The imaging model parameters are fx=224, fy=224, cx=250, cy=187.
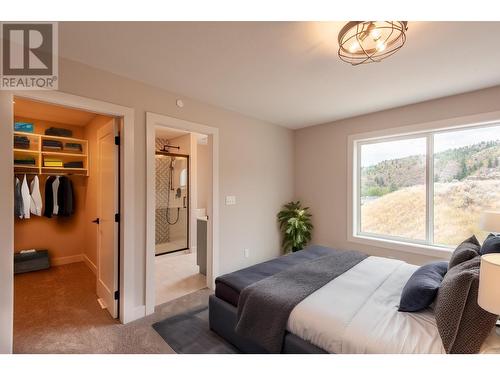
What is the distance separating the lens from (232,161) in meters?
3.40

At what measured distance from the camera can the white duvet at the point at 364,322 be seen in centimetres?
123

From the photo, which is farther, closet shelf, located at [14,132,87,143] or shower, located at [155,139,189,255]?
shower, located at [155,139,189,255]

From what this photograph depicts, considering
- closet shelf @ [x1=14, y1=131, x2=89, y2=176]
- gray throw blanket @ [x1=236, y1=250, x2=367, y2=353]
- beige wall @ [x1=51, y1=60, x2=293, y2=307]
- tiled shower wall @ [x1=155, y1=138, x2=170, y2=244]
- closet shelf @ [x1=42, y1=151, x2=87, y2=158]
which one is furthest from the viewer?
tiled shower wall @ [x1=155, y1=138, x2=170, y2=244]

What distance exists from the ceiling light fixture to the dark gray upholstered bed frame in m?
2.06

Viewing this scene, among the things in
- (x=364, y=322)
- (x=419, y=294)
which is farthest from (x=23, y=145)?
(x=419, y=294)

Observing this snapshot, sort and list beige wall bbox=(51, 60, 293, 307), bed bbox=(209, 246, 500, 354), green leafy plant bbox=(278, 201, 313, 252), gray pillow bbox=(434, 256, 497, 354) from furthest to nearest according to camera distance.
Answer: green leafy plant bbox=(278, 201, 313, 252) < beige wall bbox=(51, 60, 293, 307) < bed bbox=(209, 246, 500, 354) < gray pillow bbox=(434, 256, 497, 354)

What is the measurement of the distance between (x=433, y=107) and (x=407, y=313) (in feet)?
8.86

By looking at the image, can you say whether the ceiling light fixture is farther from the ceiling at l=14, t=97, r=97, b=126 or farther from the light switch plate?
the ceiling at l=14, t=97, r=97, b=126

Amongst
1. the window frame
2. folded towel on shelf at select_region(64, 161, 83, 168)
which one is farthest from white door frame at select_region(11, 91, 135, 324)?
the window frame

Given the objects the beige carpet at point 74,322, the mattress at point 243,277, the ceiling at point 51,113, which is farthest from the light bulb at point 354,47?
the ceiling at point 51,113

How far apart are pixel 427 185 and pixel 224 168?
2.82m

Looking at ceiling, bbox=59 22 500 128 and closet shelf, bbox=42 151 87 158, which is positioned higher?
ceiling, bbox=59 22 500 128

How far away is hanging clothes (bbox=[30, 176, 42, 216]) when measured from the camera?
11.9 ft
